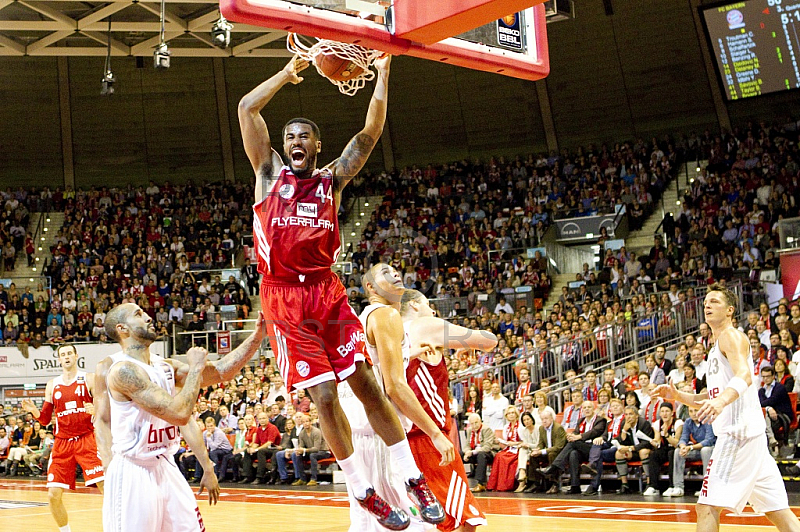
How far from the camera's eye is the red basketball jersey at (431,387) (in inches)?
220

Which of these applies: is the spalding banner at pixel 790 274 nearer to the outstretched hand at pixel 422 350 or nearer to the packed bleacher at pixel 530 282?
the packed bleacher at pixel 530 282

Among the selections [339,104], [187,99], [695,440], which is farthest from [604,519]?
[187,99]

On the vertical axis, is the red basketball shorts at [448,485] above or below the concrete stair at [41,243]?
below

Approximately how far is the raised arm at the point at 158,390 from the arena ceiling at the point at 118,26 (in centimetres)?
1417

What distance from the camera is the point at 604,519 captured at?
9211 mm

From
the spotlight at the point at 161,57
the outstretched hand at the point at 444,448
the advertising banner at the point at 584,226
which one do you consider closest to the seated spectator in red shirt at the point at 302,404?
the spotlight at the point at 161,57

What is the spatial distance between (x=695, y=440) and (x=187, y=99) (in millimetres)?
21632

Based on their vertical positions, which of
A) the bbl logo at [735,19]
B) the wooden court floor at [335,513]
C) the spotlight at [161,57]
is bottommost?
the wooden court floor at [335,513]

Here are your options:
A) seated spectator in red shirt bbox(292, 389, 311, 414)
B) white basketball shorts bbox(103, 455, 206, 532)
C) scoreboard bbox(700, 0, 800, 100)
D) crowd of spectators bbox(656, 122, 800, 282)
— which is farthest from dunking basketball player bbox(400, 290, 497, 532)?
scoreboard bbox(700, 0, 800, 100)

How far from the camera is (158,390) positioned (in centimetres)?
475

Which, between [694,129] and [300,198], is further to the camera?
[694,129]

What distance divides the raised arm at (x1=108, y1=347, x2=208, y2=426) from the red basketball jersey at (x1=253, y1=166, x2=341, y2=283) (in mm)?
631

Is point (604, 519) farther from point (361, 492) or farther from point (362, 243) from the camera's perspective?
point (362, 243)

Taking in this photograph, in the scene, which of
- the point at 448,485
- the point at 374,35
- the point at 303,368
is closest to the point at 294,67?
the point at 374,35
